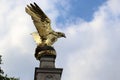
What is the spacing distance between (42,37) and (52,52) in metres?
1.49

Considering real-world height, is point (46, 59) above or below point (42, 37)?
below

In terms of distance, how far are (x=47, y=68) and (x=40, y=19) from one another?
4050 mm

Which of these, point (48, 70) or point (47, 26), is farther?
point (47, 26)

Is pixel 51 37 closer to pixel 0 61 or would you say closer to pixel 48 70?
pixel 48 70

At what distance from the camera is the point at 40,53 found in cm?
2591

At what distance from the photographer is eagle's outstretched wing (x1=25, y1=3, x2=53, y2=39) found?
27.1m

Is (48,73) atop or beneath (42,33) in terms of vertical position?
beneath

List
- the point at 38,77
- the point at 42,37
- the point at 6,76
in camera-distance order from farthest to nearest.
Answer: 1. the point at 6,76
2. the point at 42,37
3. the point at 38,77

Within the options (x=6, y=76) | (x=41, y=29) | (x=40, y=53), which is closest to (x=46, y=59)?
(x=40, y=53)

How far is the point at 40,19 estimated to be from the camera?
27.8m

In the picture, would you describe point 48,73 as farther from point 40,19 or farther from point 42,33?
point 40,19

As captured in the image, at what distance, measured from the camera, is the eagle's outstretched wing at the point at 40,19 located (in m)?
27.1

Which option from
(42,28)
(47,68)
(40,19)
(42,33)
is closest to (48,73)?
(47,68)

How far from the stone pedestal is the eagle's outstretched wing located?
1.51m
